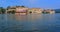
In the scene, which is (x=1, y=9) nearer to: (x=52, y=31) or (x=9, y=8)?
(x=9, y=8)

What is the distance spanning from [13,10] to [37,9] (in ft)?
5.80

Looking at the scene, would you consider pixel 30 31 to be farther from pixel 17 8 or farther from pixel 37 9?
pixel 37 9

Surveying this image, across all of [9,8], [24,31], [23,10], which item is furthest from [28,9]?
[24,31]

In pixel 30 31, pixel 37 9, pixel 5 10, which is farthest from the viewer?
pixel 37 9

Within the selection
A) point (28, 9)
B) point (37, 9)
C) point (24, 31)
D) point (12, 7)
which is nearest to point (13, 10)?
point (12, 7)

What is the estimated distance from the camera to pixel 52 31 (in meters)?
5.17

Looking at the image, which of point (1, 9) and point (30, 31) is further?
point (1, 9)

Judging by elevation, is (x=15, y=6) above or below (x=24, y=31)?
above

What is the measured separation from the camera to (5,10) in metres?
10.0

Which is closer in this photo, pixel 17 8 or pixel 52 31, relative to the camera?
pixel 52 31

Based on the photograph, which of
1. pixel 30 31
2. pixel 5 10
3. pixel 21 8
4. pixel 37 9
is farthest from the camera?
pixel 37 9

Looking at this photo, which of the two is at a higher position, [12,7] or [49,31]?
[12,7]

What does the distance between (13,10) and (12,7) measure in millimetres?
209

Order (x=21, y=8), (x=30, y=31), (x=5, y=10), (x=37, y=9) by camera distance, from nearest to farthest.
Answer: (x=30, y=31) → (x=21, y=8) → (x=5, y=10) → (x=37, y=9)
